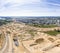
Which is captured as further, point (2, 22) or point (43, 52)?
point (2, 22)

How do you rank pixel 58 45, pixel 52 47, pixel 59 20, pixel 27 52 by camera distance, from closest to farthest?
pixel 27 52, pixel 52 47, pixel 58 45, pixel 59 20

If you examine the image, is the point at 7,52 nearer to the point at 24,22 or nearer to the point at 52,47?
the point at 52,47

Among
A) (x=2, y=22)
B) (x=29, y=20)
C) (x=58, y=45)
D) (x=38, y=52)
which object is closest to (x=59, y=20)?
(x=29, y=20)

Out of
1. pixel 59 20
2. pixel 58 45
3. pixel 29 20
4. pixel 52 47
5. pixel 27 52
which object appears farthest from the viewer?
pixel 29 20

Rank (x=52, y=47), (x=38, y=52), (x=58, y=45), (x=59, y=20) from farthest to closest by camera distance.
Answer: (x=59, y=20) → (x=58, y=45) → (x=52, y=47) → (x=38, y=52)

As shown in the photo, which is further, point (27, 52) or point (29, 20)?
point (29, 20)

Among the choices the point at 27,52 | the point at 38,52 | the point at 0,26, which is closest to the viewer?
the point at 38,52

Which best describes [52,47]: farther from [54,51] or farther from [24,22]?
[24,22]

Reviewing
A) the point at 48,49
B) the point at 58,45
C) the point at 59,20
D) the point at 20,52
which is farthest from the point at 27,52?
the point at 59,20

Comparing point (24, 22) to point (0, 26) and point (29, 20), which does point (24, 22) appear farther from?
point (0, 26)
